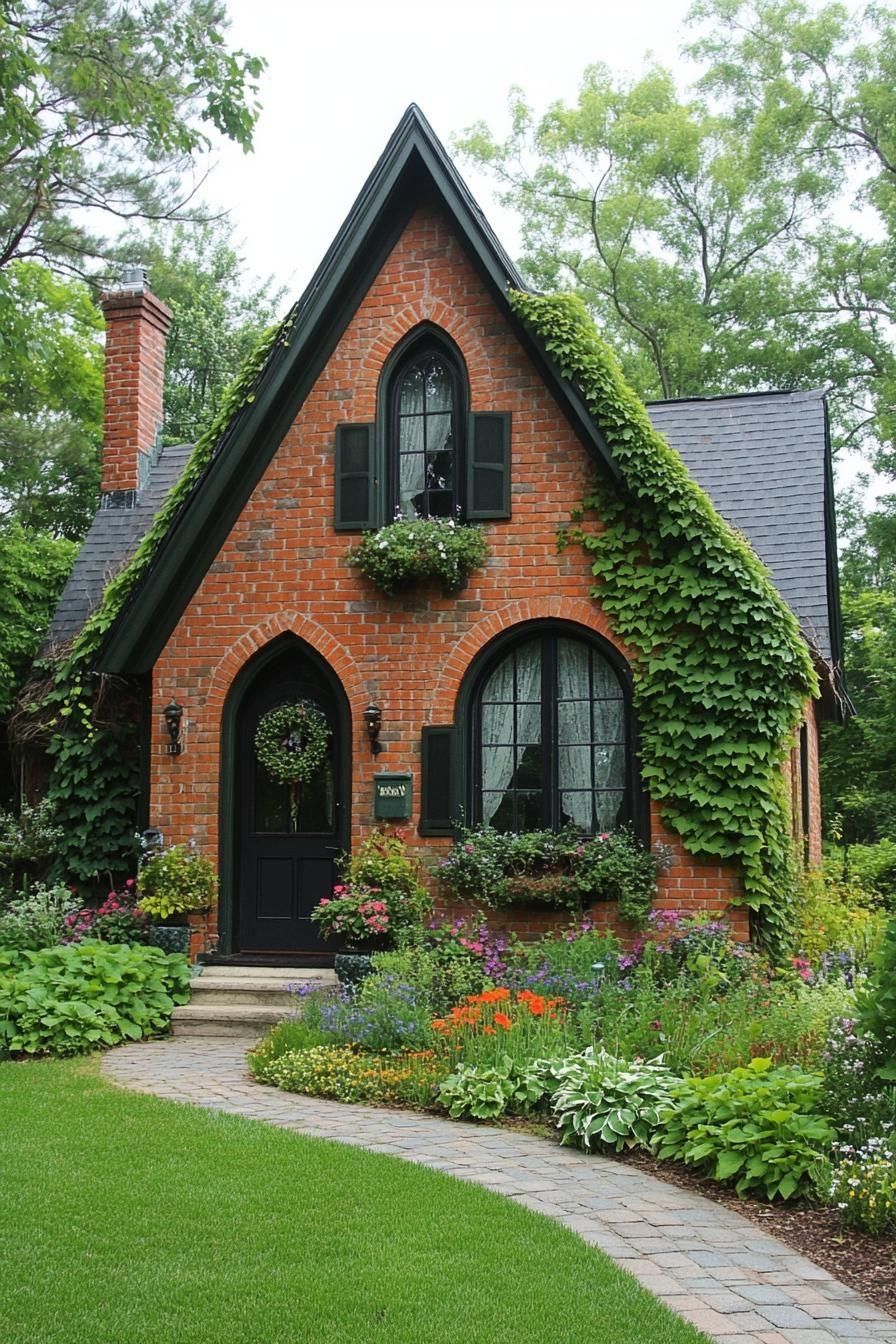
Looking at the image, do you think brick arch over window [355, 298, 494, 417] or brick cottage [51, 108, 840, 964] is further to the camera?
brick arch over window [355, 298, 494, 417]

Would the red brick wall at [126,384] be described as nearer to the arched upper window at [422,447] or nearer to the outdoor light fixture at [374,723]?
the arched upper window at [422,447]

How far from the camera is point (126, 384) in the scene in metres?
14.1

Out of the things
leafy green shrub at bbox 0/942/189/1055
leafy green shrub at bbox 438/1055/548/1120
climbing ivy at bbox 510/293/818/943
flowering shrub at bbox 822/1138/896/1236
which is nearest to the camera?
flowering shrub at bbox 822/1138/896/1236

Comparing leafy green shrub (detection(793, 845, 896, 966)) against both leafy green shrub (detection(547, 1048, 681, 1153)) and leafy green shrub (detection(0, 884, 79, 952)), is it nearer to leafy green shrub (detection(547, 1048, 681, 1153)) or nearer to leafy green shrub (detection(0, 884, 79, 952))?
leafy green shrub (detection(547, 1048, 681, 1153))

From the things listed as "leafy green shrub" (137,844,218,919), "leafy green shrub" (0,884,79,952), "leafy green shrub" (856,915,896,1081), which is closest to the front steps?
"leafy green shrub" (137,844,218,919)

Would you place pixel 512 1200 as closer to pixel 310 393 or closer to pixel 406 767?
pixel 406 767

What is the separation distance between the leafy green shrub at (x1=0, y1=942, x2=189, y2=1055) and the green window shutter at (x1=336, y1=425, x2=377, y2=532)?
3942 mm

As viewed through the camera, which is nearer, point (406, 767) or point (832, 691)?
point (406, 767)

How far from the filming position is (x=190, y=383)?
29969 mm

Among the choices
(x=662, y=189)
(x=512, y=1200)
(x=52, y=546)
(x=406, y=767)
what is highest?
(x=662, y=189)

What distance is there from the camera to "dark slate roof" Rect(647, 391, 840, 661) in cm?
1161

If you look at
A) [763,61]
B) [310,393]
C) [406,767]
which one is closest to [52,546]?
[310,393]

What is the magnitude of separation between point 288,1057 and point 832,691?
798cm

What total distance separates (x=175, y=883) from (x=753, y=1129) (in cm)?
591
